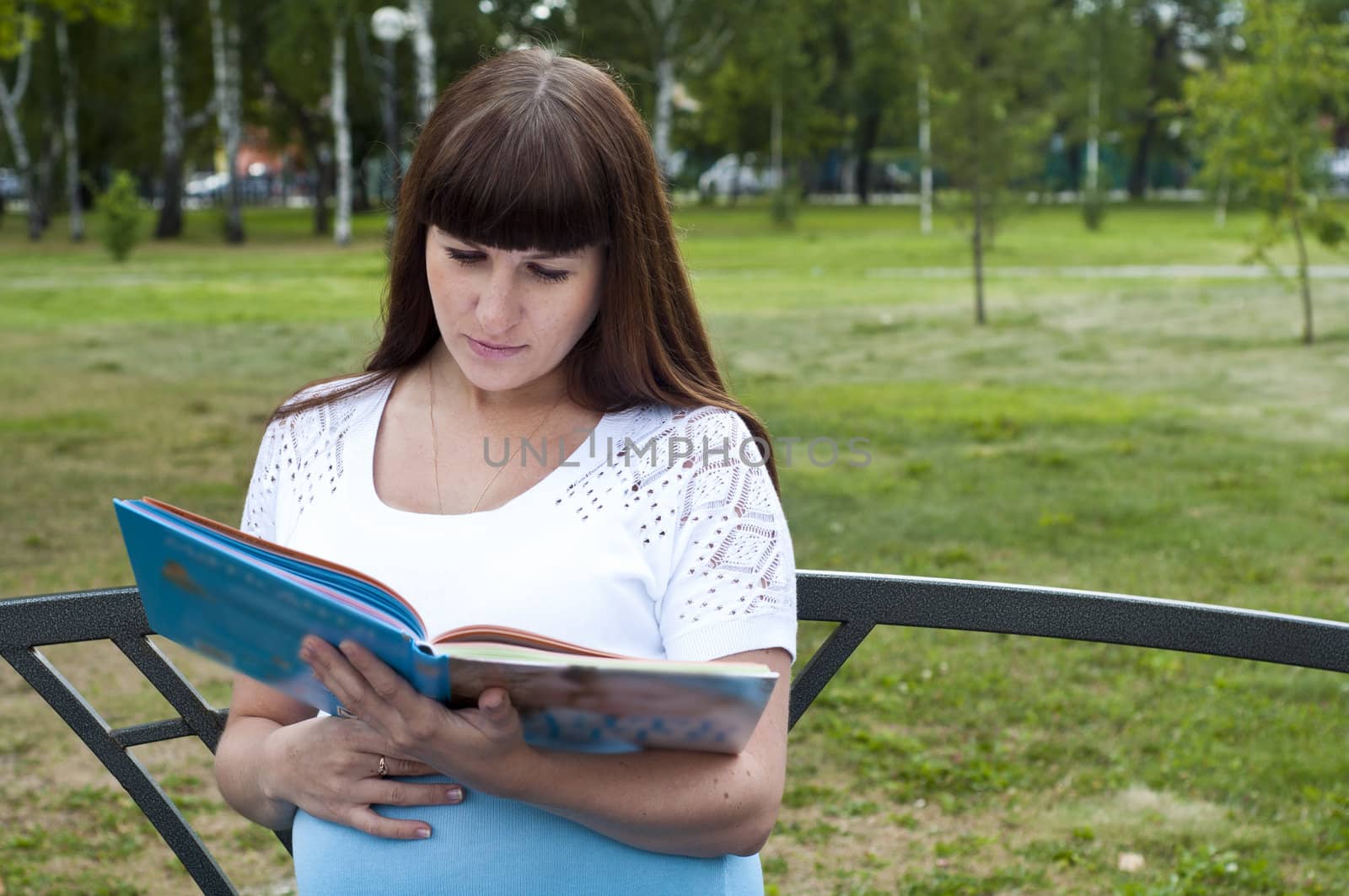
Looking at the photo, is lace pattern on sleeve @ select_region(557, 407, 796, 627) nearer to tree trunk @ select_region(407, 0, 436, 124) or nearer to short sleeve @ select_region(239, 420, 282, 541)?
short sleeve @ select_region(239, 420, 282, 541)

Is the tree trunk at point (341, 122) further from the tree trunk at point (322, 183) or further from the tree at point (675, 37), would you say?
the tree trunk at point (322, 183)

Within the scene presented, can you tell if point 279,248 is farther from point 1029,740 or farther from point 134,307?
point 1029,740

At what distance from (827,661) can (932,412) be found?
839cm

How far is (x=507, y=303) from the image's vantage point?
5.51 feet

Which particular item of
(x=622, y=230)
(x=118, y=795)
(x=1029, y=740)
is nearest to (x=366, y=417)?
(x=622, y=230)

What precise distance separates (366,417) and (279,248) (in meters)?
29.3

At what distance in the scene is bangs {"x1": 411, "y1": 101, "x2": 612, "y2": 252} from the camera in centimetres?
162

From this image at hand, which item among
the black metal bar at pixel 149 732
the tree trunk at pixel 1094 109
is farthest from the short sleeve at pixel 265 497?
the tree trunk at pixel 1094 109

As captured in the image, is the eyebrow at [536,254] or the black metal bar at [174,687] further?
the black metal bar at [174,687]

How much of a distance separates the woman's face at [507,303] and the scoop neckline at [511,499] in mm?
102

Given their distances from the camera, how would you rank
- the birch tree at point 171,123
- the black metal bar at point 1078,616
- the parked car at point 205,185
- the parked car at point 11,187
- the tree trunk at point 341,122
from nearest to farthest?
the black metal bar at point 1078,616
the tree trunk at point 341,122
the birch tree at point 171,123
the parked car at point 11,187
the parked car at point 205,185

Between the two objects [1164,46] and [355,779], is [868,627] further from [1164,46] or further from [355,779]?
[1164,46]

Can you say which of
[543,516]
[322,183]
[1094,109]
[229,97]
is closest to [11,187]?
[322,183]

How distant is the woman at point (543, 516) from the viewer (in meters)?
1.54
